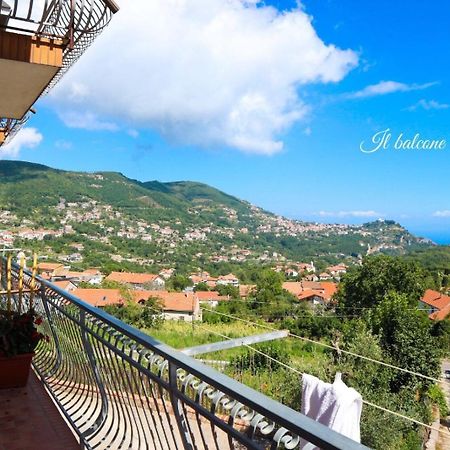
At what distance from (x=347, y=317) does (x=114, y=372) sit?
41896 mm

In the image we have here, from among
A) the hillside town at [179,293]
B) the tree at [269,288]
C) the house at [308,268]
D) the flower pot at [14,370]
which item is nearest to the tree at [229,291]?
the hillside town at [179,293]

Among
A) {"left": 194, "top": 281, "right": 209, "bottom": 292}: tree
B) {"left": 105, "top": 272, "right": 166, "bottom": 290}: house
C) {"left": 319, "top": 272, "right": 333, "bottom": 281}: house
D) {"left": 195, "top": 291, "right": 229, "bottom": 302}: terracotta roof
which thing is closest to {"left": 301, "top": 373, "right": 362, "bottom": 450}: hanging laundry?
{"left": 105, "top": 272, "right": 166, "bottom": 290}: house

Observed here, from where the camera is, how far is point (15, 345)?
117 inches

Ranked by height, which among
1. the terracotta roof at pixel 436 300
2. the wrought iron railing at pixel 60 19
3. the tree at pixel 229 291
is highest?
the wrought iron railing at pixel 60 19

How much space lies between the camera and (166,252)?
9344 centimetres

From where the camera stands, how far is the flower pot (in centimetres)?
300

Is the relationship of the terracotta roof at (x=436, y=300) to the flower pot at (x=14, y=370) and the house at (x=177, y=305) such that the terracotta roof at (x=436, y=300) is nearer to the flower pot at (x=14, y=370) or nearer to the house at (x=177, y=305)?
the house at (x=177, y=305)

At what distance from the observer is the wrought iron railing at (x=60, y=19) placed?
280 centimetres

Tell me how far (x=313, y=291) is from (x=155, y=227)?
55.4m

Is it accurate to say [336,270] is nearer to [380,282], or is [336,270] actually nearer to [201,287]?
[201,287]

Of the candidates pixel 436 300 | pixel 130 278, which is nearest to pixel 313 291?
pixel 436 300

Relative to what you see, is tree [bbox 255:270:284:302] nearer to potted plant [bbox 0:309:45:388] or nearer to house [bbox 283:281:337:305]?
house [bbox 283:281:337:305]

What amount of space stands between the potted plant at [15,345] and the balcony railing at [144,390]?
0.53 ft

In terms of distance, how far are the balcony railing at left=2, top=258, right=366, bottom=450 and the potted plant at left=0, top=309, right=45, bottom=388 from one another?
16cm
